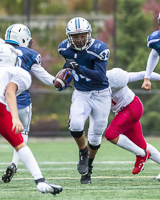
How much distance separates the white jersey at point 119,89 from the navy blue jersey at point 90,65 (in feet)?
0.51

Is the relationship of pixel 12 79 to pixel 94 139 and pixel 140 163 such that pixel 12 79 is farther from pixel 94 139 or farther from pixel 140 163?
pixel 140 163

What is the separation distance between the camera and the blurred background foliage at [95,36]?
14.2m

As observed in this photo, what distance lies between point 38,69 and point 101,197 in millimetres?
1846

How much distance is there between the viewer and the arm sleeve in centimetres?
447

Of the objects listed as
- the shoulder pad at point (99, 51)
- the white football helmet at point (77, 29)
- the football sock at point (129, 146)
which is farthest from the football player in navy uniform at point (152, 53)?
the white football helmet at point (77, 29)

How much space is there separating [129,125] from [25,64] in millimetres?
1397

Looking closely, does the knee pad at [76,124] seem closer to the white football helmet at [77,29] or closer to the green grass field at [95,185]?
the green grass field at [95,185]

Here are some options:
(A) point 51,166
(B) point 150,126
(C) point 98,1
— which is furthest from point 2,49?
(C) point 98,1

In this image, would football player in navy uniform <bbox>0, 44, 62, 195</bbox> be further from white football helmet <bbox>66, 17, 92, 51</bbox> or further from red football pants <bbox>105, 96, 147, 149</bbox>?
red football pants <bbox>105, 96, 147, 149</bbox>

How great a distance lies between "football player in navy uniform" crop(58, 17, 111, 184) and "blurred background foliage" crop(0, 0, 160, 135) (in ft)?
29.9

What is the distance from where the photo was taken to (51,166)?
645cm

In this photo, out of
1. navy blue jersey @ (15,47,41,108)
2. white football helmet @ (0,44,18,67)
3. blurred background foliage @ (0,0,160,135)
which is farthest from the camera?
blurred background foliage @ (0,0,160,135)

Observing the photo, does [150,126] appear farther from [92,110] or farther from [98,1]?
[98,1]

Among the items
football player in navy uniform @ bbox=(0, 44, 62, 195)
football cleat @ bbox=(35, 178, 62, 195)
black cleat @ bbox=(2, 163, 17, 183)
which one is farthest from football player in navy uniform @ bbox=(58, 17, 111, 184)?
football cleat @ bbox=(35, 178, 62, 195)
